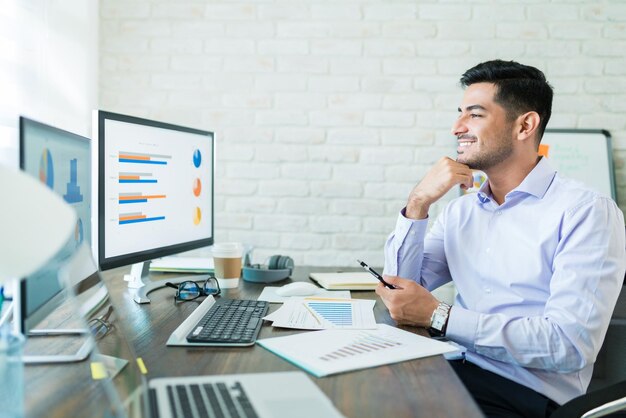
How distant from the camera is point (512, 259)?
148 cm

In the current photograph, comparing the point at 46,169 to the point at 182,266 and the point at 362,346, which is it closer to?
the point at 362,346

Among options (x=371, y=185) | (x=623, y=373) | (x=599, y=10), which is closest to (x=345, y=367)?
(x=623, y=373)

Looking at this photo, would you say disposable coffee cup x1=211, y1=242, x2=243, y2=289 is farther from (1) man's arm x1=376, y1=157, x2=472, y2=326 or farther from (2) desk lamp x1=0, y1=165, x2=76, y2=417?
(2) desk lamp x1=0, y1=165, x2=76, y2=417

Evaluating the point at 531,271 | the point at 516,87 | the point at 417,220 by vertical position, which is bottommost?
the point at 531,271

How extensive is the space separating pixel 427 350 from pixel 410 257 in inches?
23.4

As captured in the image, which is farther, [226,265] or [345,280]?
[345,280]

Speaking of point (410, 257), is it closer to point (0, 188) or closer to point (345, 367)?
point (345, 367)

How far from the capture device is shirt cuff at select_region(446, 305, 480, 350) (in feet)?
4.16

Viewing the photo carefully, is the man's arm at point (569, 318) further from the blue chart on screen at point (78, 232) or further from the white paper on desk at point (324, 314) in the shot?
the blue chart on screen at point (78, 232)

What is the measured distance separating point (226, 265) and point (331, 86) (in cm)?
121

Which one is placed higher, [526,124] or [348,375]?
[526,124]

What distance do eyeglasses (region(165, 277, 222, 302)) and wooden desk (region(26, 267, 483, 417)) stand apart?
0.75 ft

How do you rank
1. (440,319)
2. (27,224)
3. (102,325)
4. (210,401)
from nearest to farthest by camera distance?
(27,224) → (210,401) → (102,325) → (440,319)

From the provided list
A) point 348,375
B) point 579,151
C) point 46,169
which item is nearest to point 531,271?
point 348,375
